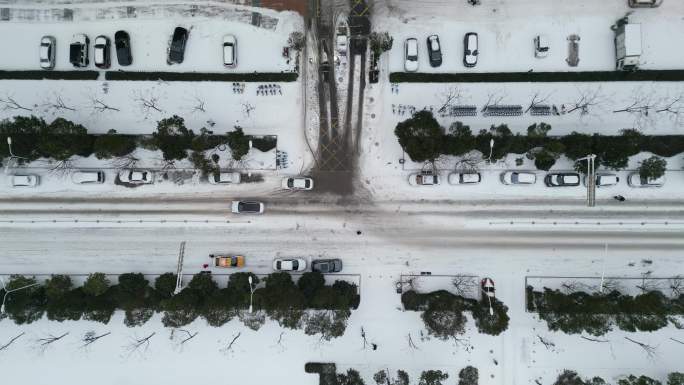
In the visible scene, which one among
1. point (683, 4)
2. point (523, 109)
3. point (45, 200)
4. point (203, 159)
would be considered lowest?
point (45, 200)

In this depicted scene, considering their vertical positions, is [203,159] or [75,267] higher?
[203,159]

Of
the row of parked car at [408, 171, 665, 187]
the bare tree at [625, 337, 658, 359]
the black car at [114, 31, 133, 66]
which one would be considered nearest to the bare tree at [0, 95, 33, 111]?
the black car at [114, 31, 133, 66]

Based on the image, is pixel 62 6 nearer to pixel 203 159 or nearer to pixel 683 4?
pixel 203 159

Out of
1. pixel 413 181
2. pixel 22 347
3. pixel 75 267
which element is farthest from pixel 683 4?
pixel 22 347

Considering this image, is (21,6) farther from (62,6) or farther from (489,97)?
(489,97)

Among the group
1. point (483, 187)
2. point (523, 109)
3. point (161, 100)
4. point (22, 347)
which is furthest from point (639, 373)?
point (22, 347)
